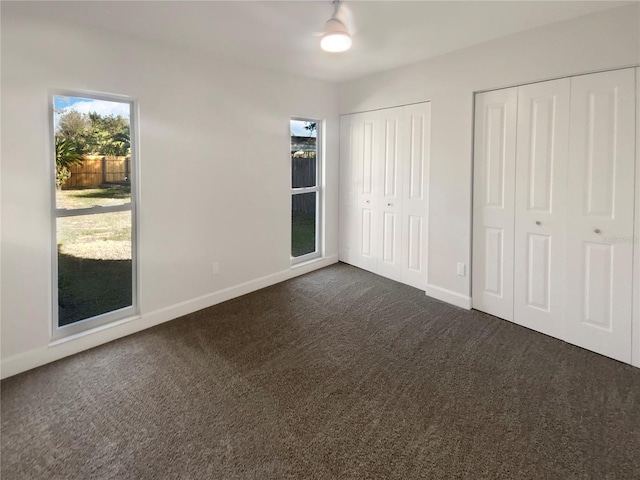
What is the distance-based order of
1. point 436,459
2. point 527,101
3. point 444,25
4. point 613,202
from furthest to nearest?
1. point 527,101
2. point 444,25
3. point 613,202
4. point 436,459

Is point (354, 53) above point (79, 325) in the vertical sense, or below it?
above

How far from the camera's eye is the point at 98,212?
306 cm

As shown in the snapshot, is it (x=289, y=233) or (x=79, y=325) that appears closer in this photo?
(x=79, y=325)

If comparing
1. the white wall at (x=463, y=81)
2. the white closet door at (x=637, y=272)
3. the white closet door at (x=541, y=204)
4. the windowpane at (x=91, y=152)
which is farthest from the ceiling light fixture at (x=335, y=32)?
the white closet door at (x=637, y=272)

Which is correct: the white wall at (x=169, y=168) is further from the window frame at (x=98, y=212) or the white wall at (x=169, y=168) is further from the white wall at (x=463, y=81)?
the white wall at (x=463, y=81)

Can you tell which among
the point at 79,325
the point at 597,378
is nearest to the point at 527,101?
the point at 597,378

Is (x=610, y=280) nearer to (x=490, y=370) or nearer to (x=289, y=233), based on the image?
(x=490, y=370)

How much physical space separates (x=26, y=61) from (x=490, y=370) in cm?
389

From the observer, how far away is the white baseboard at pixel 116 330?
265 centimetres

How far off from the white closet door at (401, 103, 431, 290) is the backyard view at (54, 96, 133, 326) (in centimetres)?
290

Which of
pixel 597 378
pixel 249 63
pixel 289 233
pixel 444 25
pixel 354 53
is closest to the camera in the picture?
pixel 597 378

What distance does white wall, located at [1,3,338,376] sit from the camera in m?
2.58

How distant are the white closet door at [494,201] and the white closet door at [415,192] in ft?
2.20

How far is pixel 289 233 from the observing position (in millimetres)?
4668
